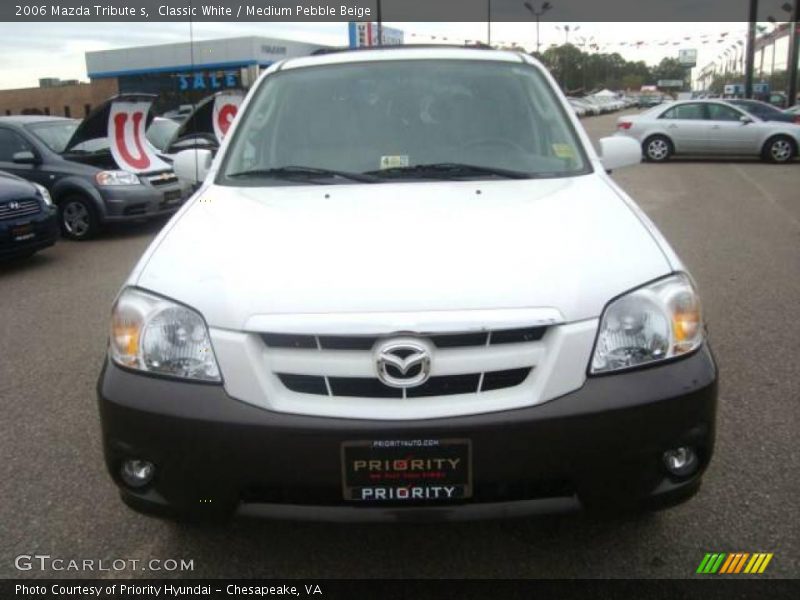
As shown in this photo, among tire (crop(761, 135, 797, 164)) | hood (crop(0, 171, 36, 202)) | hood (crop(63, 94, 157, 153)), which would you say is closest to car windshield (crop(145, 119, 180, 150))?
hood (crop(63, 94, 157, 153))

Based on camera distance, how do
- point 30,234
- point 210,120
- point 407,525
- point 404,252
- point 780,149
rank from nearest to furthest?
1. point 407,525
2. point 404,252
3. point 30,234
4. point 210,120
5. point 780,149

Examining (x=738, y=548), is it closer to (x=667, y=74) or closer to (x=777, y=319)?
(x=777, y=319)

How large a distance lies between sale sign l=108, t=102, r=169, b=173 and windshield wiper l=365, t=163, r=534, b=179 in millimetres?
7379

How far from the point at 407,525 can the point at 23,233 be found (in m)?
6.61

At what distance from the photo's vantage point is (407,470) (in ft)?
7.00

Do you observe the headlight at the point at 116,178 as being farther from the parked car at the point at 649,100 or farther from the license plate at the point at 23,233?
the parked car at the point at 649,100

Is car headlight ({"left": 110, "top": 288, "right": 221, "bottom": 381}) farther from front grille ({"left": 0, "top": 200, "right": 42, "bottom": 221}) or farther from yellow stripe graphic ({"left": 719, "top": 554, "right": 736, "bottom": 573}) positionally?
front grille ({"left": 0, "top": 200, "right": 42, "bottom": 221})

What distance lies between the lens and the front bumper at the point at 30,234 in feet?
24.2

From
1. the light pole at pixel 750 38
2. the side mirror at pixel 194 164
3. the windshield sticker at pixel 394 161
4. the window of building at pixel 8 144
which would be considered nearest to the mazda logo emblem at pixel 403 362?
the windshield sticker at pixel 394 161

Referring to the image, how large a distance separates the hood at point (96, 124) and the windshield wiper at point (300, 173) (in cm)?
727

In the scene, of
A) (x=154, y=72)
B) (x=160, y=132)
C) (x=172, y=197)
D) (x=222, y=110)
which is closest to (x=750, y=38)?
(x=222, y=110)

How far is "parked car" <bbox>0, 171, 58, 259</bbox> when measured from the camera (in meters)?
7.40

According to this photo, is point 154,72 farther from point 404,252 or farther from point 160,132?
point 404,252

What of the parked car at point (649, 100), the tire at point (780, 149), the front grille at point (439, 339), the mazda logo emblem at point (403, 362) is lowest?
the parked car at point (649, 100)
